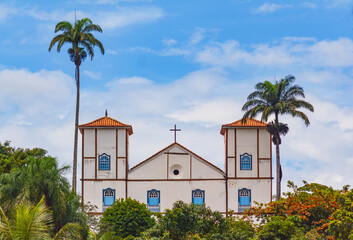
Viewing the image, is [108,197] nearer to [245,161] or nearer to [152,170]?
[152,170]

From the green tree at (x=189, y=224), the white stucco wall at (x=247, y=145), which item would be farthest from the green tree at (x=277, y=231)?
the white stucco wall at (x=247, y=145)

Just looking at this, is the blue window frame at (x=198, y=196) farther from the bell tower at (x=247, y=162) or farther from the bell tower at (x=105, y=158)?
the bell tower at (x=105, y=158)

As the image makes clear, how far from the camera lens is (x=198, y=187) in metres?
50.4

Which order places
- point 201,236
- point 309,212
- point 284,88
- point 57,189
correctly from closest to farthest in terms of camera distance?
point 201,236
point 57,189
point 309,212
point 284,88

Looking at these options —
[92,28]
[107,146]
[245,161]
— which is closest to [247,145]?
[245,161]

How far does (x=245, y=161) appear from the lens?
166ft

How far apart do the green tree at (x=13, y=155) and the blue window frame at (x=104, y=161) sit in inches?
171

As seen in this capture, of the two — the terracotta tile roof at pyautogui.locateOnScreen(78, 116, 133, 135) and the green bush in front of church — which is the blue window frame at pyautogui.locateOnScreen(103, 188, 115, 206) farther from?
the green bush in front of church

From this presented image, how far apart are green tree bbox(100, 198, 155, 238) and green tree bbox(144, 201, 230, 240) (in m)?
12.6

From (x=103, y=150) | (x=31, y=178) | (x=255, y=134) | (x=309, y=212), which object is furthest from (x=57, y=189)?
(x=255, y=134)

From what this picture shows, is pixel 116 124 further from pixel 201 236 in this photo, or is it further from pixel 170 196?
pixel 201 236

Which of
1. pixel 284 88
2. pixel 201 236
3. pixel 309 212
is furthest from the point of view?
pixel 284 88

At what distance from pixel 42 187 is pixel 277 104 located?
22.0 metres

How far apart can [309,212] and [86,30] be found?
24.3 m
